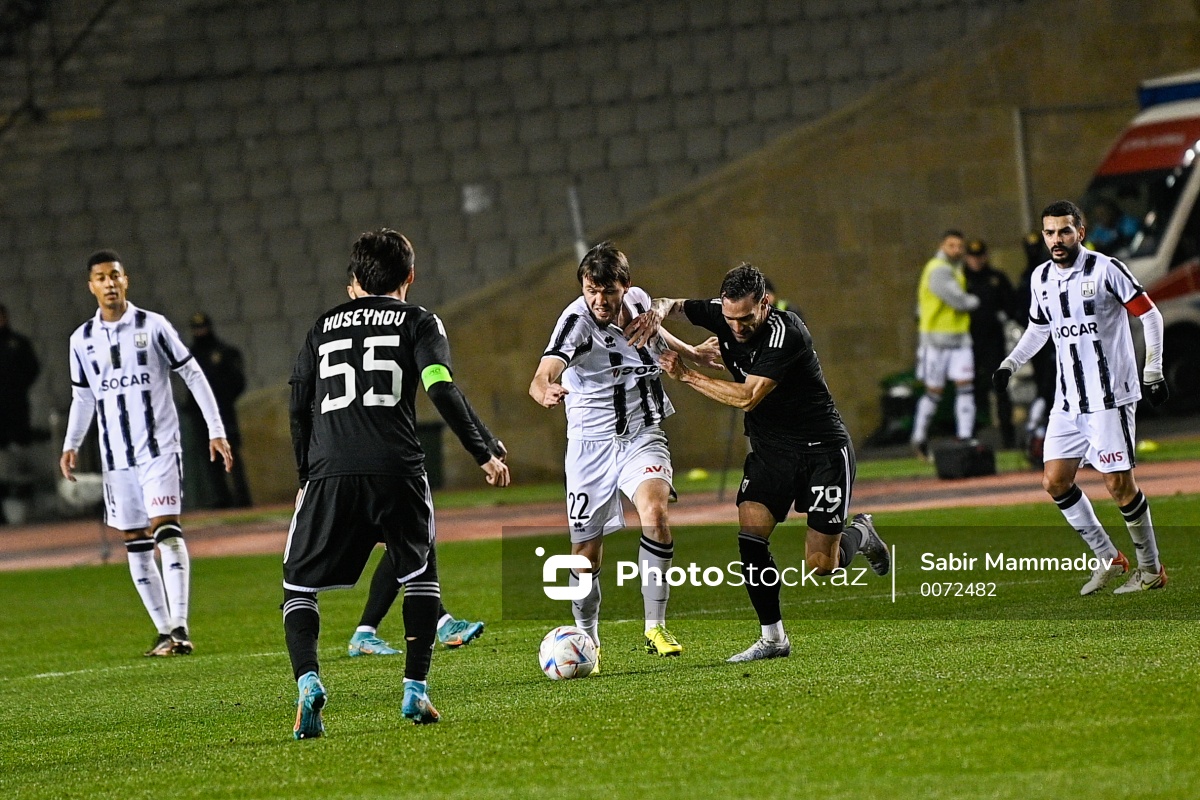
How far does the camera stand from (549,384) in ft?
26.1

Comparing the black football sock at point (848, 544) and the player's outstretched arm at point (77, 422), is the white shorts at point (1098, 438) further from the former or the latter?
the player's outstretched arm at point (77, 422)

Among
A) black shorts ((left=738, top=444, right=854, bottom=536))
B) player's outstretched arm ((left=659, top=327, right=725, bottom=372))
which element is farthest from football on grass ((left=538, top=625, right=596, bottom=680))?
player's outstretched arm ((left=659, top=327, right=725, bottom=372))

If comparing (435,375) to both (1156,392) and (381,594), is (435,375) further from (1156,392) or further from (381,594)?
(1156,392)

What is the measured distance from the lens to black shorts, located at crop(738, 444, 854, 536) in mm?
8148

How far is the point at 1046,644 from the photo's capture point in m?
7.58

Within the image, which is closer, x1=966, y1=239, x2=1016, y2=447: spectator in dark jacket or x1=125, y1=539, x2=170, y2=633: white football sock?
x1=125, y1=539, x2=170, y2=633: white football sock

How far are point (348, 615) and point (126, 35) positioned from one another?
56.9ft

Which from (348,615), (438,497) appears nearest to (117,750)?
(348,615)

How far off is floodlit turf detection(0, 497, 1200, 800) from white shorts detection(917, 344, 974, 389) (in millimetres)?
7885

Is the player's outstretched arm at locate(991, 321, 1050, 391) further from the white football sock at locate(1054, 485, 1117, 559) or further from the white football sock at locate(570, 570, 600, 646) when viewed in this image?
the white football sock at locate(570, 570, 600, 646)

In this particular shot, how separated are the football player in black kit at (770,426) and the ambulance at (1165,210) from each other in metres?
11.9

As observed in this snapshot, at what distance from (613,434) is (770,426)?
777 mm

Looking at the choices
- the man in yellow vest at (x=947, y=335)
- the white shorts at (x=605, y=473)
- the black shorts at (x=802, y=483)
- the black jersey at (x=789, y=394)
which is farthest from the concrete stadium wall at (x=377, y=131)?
the black shorts at (x=802, y=483)

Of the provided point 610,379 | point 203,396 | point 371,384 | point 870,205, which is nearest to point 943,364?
point 870,205
